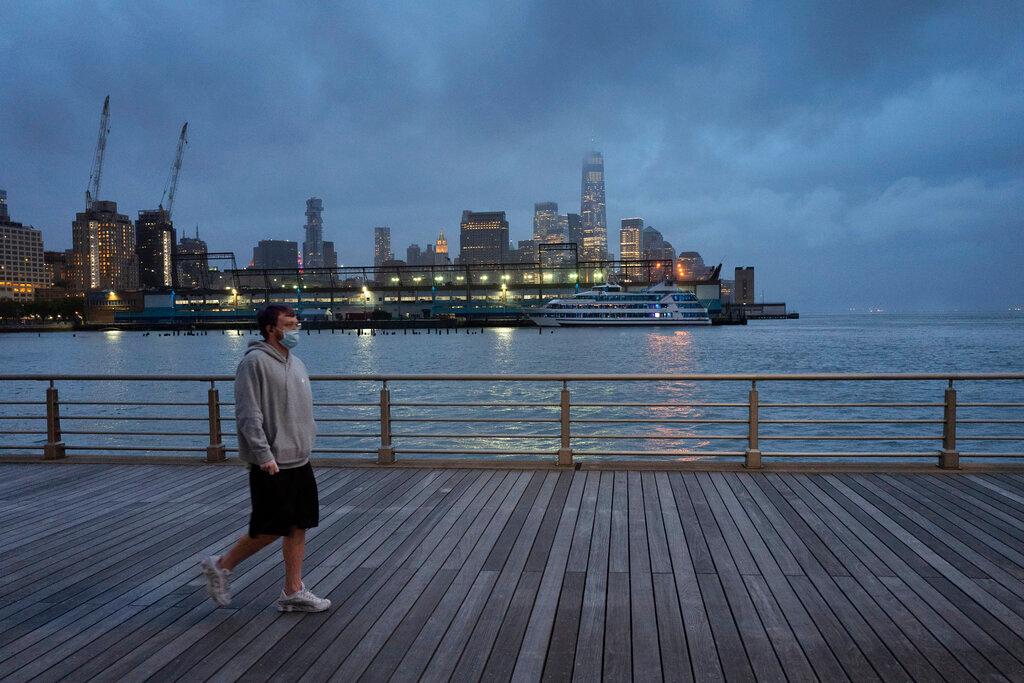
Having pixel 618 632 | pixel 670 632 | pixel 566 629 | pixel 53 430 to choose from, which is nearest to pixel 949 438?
pixel 670 632

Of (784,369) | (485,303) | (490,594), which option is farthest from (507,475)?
(485,303)

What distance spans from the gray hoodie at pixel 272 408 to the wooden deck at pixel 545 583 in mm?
937

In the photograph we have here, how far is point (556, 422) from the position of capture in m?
10.2

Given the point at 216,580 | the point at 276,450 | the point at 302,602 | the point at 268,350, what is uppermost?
the point at 268,350

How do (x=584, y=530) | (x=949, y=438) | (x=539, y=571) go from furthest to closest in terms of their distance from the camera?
(x=949, y=438)
(x=584, y=530)
(x=539, y=571)

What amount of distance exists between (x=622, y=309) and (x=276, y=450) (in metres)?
106

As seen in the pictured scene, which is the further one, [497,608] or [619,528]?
[619,528]

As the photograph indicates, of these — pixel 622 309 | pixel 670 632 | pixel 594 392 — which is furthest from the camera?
pixel 622 309

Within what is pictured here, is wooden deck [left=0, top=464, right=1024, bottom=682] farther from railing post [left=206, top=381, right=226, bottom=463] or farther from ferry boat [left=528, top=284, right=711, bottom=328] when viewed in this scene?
ferry boat [left=528, top=284, right=711, bottom=328]

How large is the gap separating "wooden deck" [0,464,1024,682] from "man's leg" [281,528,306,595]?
0.17 metres

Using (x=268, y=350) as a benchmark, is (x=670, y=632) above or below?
below

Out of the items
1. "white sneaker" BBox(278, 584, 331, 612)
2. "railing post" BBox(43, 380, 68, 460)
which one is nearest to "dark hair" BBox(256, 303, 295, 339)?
"white sneaker" BBox(278, 584, 331, 612)

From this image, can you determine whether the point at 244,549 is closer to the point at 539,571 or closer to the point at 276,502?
the point at 276,502

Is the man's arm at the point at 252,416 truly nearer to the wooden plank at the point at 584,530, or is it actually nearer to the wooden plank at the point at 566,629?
the wooden plank at the point at 566,629
